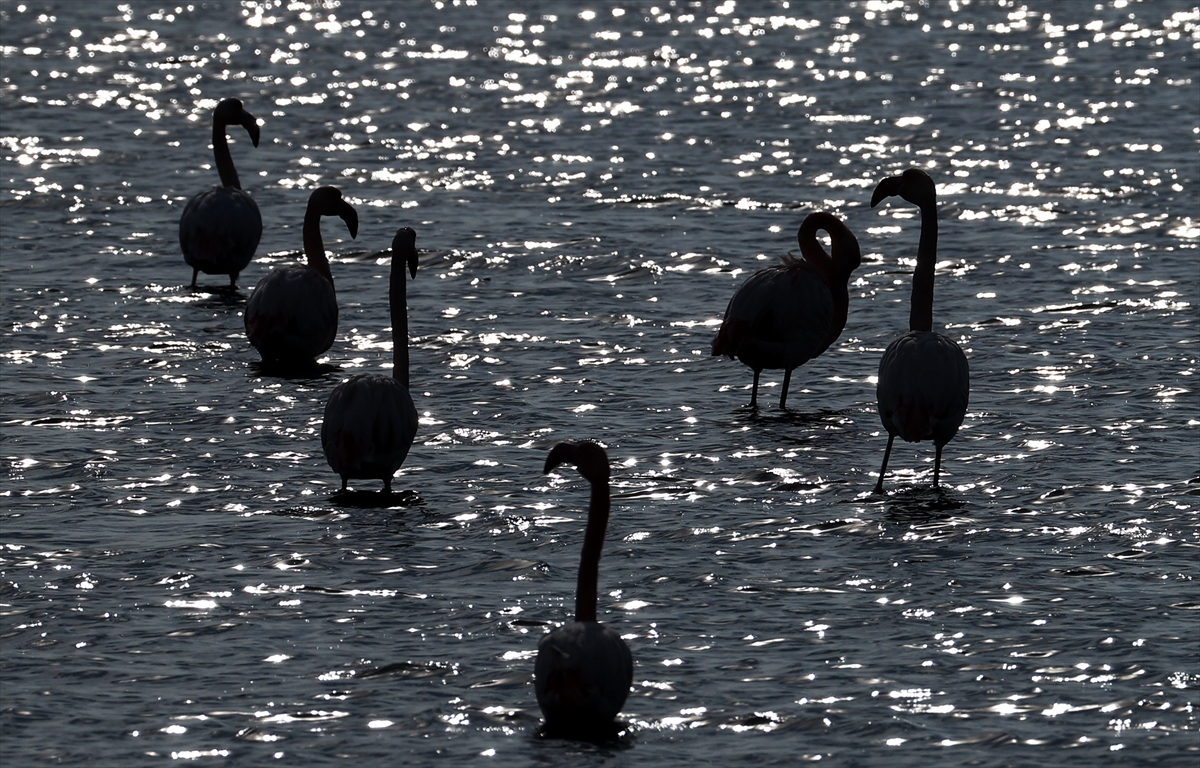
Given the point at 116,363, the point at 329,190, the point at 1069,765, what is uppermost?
the point at 329,190

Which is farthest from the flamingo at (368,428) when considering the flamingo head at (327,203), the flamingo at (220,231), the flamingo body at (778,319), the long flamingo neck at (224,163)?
the long flamingo neck at (224,163)

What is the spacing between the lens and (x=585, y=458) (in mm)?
11703

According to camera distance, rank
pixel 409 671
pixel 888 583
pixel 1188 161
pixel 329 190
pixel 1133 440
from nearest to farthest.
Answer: pixel 409 671, pixel 888 583, pixel 1133 440, pixel 329 190, pixel 1188 161

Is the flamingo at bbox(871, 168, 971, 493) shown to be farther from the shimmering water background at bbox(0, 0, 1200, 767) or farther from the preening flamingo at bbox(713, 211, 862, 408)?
the preening flamingo at bbox(713, 211, 862, 408)

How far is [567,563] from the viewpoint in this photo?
586 inches

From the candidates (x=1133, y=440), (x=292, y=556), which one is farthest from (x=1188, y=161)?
(x=292, y=556)

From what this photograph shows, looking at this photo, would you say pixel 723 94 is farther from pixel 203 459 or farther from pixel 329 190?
pixel 203 459

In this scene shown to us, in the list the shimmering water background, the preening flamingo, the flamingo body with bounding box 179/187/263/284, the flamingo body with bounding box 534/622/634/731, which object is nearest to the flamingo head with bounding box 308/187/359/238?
the shimmering water background

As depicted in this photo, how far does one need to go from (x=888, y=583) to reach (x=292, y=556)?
4064 mm

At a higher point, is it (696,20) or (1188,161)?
(696,20)

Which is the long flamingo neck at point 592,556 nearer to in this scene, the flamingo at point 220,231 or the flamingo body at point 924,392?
the flamingo body at point 924,392

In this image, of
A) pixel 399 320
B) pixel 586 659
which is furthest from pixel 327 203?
pixel 586 659

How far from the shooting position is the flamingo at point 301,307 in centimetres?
1978

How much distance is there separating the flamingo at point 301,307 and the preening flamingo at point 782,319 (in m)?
3.64
